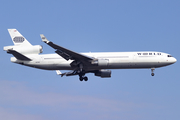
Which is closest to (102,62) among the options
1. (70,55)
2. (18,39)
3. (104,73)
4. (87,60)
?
(87,60)

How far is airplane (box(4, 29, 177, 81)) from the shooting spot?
184ft

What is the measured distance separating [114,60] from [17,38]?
1707 centimetres

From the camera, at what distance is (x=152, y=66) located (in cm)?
5719

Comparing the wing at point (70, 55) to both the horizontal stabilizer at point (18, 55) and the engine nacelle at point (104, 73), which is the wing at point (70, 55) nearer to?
the engine nacelle at point (104, 73)

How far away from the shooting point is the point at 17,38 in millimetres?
60688

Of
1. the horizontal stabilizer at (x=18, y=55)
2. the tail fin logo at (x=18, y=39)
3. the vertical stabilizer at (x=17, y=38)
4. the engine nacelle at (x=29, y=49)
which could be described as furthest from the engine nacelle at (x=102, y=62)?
the tail fin logo at (x=18, y=39)

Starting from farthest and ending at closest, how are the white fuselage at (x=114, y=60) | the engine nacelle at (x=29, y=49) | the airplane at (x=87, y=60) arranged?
the engine nacelle at (x=29, y=49), the white fuselage at (x=114, y=60), the airplane at (x=87, y=60)

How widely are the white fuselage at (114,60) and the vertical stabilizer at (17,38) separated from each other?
347 centimetres

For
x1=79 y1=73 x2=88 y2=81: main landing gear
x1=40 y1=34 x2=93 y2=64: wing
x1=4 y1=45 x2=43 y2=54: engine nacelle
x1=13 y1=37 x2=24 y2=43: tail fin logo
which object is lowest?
x1=79 y1=73 x2=88 y2=81: main landing gear

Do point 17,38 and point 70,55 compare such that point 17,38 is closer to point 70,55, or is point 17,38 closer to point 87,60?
point 70,55

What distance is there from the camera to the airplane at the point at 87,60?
5600cm

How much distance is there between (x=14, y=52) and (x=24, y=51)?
8.83 ft

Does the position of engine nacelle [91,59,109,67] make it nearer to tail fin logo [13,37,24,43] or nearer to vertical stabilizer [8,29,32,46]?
vertical stabilizer [8,29,32,46]

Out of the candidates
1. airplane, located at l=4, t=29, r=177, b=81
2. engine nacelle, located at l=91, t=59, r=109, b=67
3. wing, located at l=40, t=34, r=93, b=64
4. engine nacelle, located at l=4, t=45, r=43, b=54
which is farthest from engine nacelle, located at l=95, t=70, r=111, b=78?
engine nacelle, located at l=4, t=45, r=43, b=54
